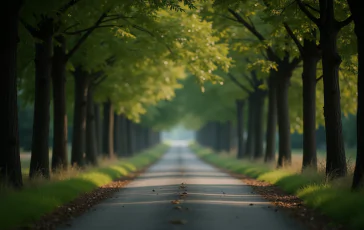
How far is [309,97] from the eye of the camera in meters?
21.6

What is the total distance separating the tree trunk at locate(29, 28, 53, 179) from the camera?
18.5m

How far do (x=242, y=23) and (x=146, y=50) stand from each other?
12.8ft

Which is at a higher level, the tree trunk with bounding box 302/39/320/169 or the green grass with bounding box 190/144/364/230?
the tree trunk with bounding box 302/39/320/169

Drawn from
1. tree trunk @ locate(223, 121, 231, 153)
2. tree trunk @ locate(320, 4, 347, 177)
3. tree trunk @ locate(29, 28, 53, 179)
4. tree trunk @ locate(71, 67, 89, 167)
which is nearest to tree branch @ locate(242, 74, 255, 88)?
tree trunk @ locate(71, 67, 89, 167)

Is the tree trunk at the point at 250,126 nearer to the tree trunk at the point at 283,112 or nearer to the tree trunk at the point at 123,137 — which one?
the tree trunk at the point at 123,137

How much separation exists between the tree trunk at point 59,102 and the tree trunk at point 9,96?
6.93m

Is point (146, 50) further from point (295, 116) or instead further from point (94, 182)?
point (295, 116)

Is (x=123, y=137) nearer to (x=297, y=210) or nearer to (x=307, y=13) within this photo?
(x=307, y=13)

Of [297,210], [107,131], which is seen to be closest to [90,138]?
[107,131]

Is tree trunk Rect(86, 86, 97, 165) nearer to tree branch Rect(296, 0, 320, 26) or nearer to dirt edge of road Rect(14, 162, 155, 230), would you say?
dirt edge of road Rect(14, 162, 155, 230)

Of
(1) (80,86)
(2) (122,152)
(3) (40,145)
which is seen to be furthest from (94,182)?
(2) (122,152)

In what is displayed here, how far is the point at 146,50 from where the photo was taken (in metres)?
23.2

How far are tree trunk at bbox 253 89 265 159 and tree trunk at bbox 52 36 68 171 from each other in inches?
644

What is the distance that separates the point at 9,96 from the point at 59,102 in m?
7.83
